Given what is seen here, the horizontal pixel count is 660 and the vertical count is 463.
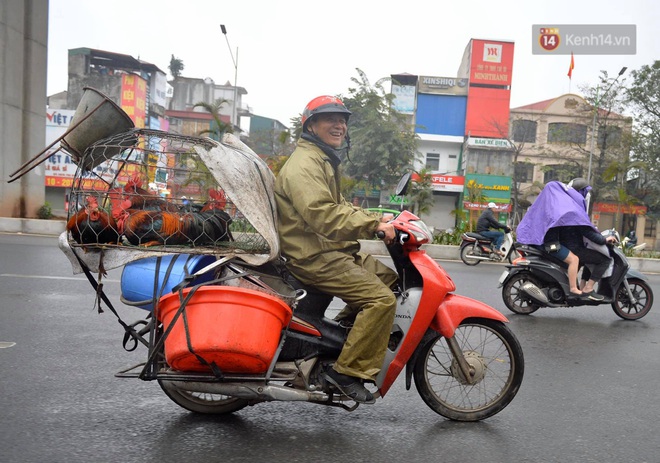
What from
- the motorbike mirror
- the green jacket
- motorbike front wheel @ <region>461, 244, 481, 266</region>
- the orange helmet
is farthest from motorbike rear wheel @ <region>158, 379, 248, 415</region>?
motorbike front wheel @ <region>461, 244, 481, 266</region>

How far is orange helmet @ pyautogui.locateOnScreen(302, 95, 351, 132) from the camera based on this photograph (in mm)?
3225

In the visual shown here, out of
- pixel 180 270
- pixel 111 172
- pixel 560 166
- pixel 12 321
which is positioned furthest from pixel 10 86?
pixel 560 166

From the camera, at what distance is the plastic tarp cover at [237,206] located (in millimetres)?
2971

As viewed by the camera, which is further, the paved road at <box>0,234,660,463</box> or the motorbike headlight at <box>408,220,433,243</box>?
the motorbike headlight at <box>408,220,433,243</box>

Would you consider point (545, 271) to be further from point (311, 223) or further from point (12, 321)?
point (12, 321)

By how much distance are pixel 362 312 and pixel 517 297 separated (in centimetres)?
492

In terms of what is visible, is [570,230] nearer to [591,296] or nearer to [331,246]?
[591,296]

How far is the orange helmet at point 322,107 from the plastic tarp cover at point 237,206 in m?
0.44

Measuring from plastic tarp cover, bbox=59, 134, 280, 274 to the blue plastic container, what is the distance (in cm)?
4

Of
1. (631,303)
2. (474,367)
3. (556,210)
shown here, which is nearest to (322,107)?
(474,367)

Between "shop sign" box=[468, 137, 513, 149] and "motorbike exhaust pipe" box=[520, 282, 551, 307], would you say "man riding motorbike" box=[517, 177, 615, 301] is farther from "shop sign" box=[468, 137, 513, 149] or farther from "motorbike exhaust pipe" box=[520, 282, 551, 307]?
"shop sign" box=[468, 137, 513, 149]

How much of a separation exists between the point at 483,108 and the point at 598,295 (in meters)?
37.4

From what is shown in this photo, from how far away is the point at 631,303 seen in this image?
7469mm

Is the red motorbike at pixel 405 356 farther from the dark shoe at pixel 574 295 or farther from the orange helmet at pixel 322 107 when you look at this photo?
the dark shoe at pixel 574 295
